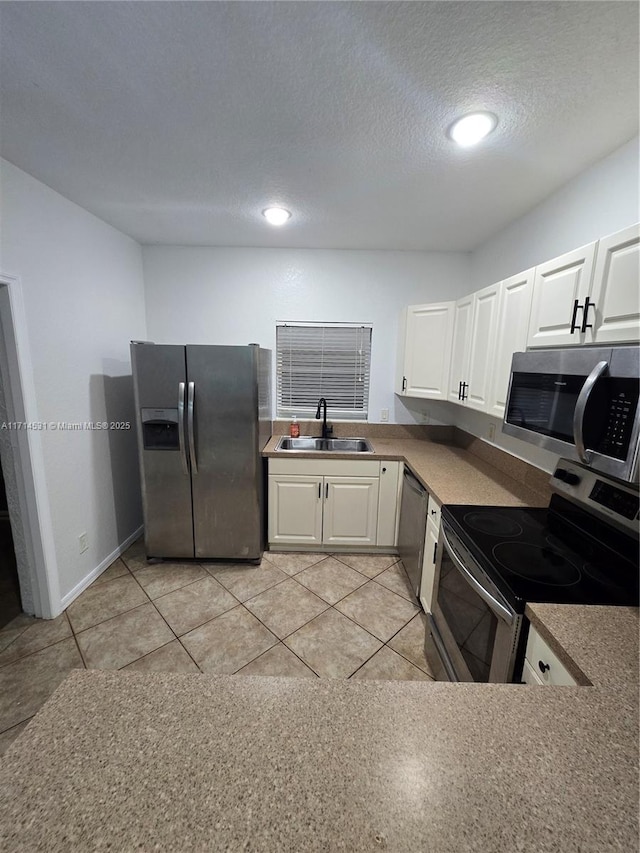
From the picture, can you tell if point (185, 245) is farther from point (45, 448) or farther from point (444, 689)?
point (444, 689)

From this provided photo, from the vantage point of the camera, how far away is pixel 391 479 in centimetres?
259

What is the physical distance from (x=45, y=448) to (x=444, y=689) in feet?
7.44

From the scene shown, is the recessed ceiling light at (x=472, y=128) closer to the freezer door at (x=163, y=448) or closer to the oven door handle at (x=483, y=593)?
the oven door handle at (x=483, y=593)

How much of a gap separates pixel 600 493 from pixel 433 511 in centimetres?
80

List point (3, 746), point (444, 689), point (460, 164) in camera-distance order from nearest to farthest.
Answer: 1. point (444, 689)
2. point (3, 746)
3. point (460, 164)

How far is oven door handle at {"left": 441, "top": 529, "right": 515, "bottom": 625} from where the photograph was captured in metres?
1.05

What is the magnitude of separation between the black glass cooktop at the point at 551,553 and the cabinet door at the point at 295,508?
1.20m

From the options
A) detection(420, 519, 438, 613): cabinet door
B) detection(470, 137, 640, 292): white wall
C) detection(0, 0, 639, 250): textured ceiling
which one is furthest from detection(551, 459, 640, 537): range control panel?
detection(0, 0, 639, 250): textured ceiling

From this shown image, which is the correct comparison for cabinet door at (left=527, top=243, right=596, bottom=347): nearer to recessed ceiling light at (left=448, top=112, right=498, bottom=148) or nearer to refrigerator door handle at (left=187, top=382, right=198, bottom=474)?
recessed ceiling light at (left=448, top=112, right=498, bottom=148)

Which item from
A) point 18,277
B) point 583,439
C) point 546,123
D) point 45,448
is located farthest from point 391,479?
point 18,277

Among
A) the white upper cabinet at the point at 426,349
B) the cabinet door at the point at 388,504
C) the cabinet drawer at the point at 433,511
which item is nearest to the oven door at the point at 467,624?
the cabinet drawer at the point at 433,511

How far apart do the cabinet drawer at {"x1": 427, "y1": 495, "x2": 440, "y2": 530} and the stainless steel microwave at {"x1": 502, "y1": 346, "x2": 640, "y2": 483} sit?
654 millimetres

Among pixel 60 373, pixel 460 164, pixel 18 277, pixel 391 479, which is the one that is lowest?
pixel 391 479

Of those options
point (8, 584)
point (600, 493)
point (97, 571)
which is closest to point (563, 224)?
point (600, 493)
